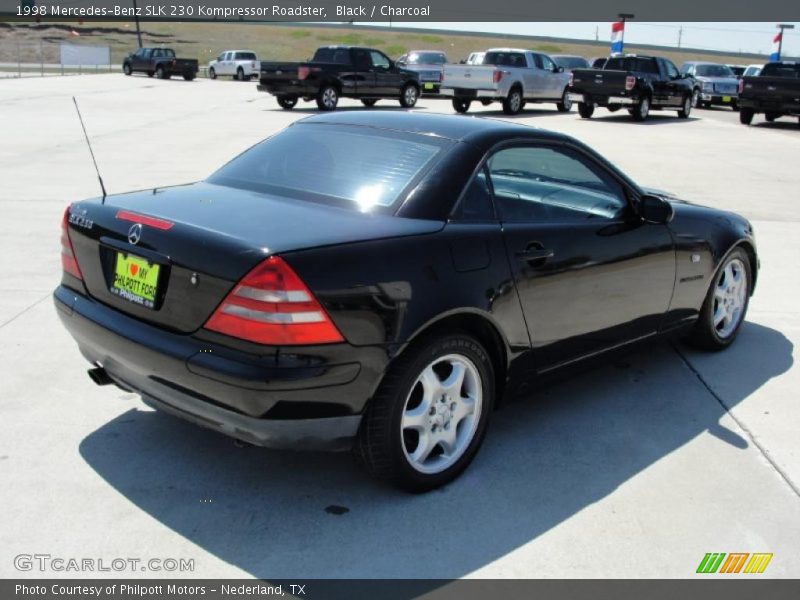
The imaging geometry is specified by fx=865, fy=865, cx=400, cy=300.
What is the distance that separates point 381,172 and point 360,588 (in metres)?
1.81

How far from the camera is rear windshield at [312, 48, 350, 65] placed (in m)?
25.6

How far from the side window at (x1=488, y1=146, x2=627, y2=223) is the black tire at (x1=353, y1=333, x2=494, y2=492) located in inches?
33.7

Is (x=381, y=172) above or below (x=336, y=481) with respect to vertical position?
above

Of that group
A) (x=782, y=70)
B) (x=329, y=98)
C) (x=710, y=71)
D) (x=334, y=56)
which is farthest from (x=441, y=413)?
(x=710, y=71)

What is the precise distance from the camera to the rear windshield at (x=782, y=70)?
2433 cm

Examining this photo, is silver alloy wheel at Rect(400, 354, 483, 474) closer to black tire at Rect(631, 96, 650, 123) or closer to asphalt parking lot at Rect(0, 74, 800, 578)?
asphalt parking lot at Rect(0, 74, 800, 578)

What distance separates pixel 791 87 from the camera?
77.5ft

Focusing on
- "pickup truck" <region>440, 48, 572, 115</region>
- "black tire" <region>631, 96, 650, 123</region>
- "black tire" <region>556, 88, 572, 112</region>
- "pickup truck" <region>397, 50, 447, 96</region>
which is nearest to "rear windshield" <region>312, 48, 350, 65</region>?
"pickup truck" <region>440, 48, 572, 115</region>

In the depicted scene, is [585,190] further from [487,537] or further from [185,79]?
[185,79]

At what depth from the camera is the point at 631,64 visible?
2584 centimetres

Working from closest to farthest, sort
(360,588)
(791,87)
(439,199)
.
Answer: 1. (360,588)
2. (439,199)
3. (791,87)

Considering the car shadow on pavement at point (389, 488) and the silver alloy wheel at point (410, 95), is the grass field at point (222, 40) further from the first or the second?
the car shadow on pavement at point (389, 488)

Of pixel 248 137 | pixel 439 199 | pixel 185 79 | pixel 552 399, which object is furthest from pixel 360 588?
pixel 185 79

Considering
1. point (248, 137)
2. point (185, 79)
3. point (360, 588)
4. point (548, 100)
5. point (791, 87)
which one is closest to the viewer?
point (360, 588)
